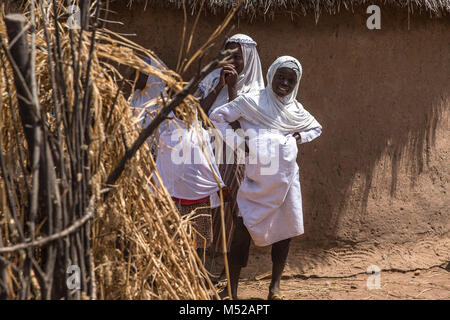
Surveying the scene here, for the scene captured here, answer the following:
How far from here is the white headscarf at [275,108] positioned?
14.7 feet

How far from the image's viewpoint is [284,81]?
14.6 feet

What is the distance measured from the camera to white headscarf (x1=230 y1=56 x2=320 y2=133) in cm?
448

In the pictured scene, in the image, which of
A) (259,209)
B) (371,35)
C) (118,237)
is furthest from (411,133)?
(118,237)

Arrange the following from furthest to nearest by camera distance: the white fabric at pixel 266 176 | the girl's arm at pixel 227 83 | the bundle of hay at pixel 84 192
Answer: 1. the girl's arm at pixel 227 83
2. the white fabric at pixel 266 176
3. the bundle of hay at pixel 84 192

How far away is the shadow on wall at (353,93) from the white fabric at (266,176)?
679 millimetres

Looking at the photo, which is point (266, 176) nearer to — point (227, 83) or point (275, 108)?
point (275, 108)

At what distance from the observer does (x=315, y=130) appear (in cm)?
470

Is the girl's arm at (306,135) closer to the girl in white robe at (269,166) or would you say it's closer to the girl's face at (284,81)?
the girl in white robe at (269,166)

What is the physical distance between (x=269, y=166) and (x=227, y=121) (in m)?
0.44

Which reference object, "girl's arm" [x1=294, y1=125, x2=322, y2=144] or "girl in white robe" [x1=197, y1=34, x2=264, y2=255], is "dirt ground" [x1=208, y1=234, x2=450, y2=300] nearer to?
"girl in white robe" [x1=197, y1=34, x2=264, y2=255]

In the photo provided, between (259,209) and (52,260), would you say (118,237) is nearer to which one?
(52,260)

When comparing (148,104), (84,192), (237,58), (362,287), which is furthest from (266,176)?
(84,192)

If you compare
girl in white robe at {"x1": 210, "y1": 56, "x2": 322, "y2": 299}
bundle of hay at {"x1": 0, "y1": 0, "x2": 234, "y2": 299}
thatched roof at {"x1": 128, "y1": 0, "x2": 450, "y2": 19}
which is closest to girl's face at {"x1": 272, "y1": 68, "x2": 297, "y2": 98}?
girl in white robe at {"x1": 210, "y1": 56, "x2": 322, "y2": 299}

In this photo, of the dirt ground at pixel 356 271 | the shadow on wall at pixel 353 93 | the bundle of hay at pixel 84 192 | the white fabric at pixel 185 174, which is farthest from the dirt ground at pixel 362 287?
the bundle of hay at pixel 84 192
